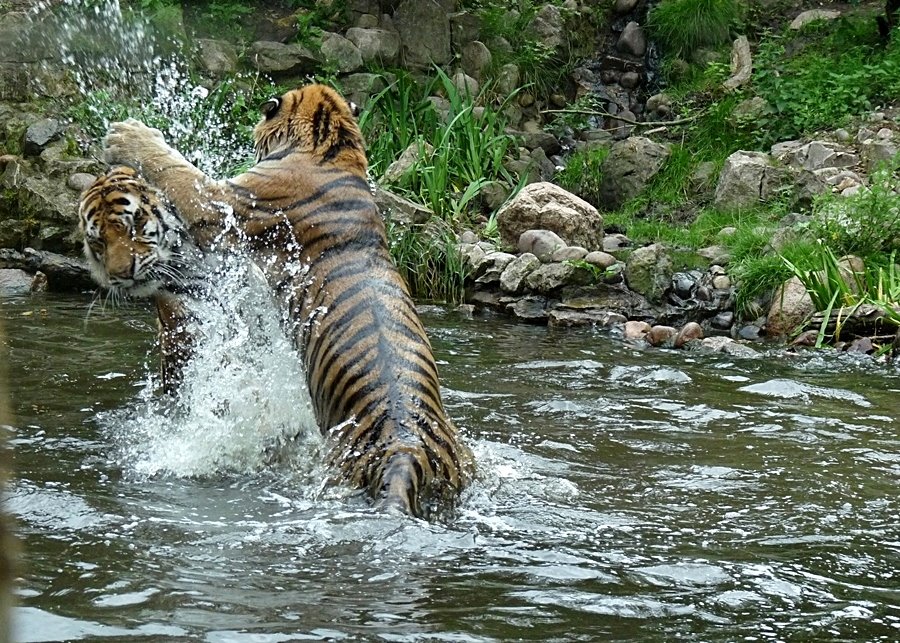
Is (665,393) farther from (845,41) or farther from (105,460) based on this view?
(845,41)

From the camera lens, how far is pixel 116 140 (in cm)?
457

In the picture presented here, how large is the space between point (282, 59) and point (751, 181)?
16.0ft

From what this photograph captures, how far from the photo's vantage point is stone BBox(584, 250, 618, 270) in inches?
345

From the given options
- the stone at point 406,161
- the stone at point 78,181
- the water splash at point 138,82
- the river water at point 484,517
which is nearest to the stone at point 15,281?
the stone at point 78,181

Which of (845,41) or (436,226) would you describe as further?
(845,41)

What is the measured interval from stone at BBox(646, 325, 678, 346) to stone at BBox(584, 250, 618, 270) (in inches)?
43.3

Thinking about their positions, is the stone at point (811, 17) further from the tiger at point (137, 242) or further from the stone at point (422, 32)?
the tiger at point (137, 242)

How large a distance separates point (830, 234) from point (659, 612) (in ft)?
19.8

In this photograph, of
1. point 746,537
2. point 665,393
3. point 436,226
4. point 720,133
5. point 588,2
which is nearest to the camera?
point 746,537

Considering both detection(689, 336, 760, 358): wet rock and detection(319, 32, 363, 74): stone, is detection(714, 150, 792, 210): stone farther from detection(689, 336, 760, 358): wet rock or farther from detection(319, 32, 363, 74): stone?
detection(319, 32, 363, 74): stone

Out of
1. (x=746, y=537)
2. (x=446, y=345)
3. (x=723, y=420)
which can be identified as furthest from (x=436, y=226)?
(x=746, y=537)

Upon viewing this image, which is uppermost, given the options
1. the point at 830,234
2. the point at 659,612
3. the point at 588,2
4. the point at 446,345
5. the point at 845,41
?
the point at 588,2

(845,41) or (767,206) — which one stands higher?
(845,41)

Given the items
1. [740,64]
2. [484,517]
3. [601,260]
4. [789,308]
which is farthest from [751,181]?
[484,517]
